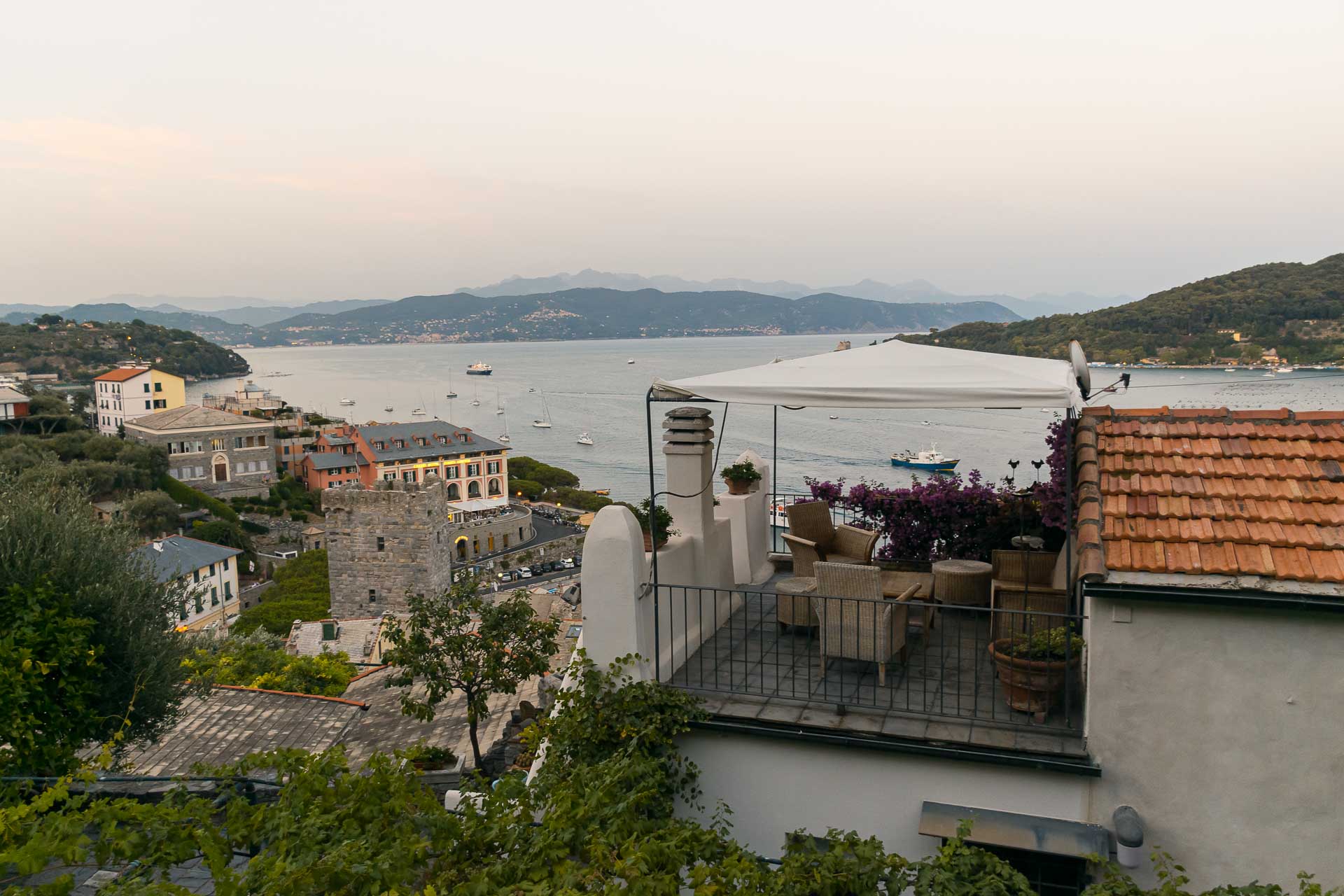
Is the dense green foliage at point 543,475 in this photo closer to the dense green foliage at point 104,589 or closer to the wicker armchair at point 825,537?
the dense green foliage at point 104,589

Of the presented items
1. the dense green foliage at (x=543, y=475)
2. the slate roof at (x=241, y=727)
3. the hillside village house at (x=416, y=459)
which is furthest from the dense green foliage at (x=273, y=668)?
the dense green foliage at (x=543, y=475)

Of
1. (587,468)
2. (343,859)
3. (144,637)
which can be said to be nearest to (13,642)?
(144,637)

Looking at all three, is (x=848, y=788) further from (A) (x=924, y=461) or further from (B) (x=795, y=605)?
(A) (x=924, y=461)

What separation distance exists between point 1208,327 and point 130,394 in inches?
4237

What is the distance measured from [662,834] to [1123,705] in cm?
262

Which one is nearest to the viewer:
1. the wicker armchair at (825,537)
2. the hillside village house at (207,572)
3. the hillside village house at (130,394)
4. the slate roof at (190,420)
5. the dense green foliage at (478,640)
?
the wicker armchair at (825,537)

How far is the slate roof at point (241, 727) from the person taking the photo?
14125 mm

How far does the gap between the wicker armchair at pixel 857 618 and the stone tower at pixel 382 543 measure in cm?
4225

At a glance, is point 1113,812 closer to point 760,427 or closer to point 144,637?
point 144,637

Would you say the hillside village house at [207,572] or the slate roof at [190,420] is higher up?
the slate roof at [190,420]

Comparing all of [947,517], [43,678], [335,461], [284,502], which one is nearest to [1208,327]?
[947,517]

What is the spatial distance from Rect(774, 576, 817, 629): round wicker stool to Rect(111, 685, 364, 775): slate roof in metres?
10.3

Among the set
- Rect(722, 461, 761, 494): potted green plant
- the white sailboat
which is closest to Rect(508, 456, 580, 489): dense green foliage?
the white sailboat

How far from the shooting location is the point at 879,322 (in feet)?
551
